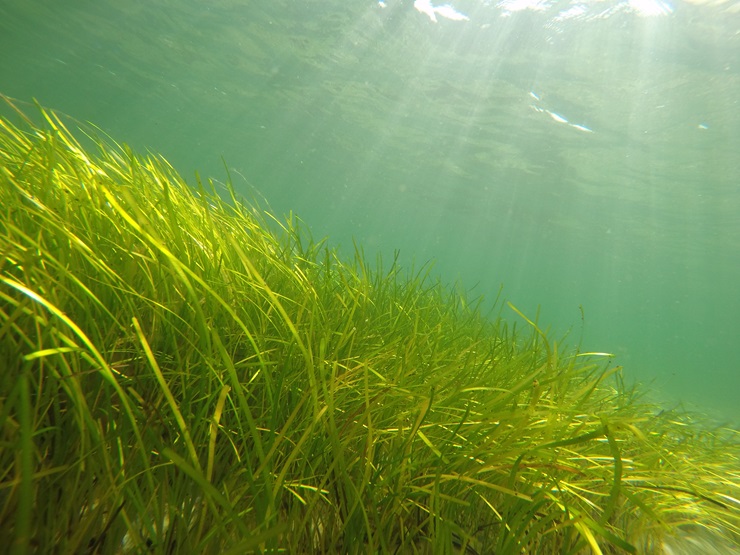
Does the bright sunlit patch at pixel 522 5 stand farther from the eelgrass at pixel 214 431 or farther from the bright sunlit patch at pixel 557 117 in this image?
the eelgrass at pixel 214 431

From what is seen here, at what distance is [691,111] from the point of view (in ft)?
52.1

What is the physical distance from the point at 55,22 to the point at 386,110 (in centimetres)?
2208

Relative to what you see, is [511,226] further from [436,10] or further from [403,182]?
[436,10]

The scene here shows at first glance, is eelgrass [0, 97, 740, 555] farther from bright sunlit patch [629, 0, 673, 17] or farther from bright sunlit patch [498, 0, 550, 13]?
bright sunlit patch [498, 0, 550, 13]

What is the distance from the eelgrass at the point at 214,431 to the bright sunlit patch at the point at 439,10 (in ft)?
54.4

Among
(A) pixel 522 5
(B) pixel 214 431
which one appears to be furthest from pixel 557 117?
(B) pixel 214 431

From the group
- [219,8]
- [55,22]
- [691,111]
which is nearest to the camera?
[691,111]

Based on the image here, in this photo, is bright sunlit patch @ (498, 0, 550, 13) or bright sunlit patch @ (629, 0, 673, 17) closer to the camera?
bright sunlit patch @ (629, 0, 673, 17)

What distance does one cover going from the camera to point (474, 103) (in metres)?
19.8

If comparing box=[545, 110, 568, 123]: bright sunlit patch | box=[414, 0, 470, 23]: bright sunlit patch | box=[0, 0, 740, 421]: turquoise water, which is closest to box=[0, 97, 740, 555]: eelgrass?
box=[0, 0, 740, 421]: turquoise water

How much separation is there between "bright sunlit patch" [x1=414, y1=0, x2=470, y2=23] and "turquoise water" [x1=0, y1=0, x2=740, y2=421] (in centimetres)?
8

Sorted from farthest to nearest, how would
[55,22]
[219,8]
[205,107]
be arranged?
[205,107]
[55,22]
[219,8]

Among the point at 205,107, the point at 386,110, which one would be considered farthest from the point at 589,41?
the point at 205,107

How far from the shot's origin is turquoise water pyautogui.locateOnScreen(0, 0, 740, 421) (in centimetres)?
1422
